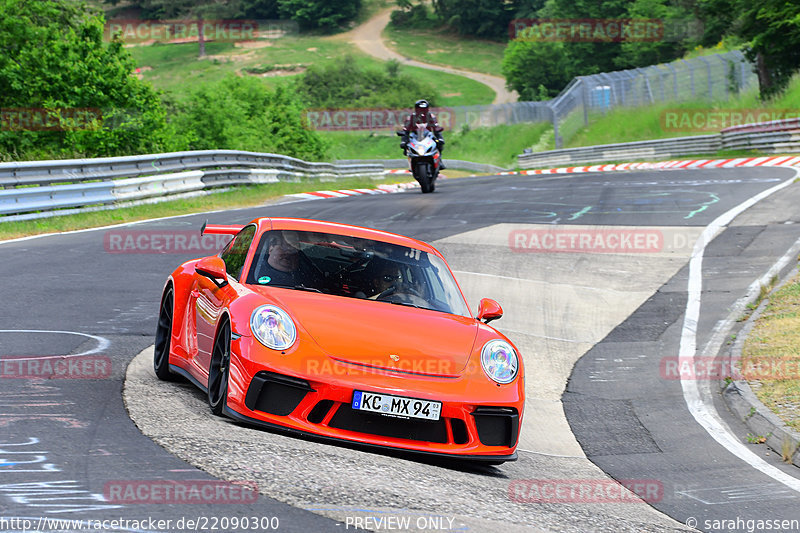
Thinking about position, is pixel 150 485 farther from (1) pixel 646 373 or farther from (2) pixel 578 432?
(1) pixel 646 373

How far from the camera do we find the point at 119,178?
21.9 m

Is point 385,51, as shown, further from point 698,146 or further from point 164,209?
point 164,209

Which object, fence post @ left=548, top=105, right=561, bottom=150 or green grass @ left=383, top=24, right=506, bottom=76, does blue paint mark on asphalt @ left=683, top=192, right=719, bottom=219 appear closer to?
fence post @ left=548, top=105, right=561, bottom=150

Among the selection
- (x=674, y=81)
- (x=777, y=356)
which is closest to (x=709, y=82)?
(x=674, y=81)

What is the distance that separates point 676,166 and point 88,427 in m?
30.9

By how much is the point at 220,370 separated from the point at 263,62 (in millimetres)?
116967

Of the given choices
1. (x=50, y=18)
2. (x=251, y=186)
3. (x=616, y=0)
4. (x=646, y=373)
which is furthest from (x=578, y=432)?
(x=616, y=0)

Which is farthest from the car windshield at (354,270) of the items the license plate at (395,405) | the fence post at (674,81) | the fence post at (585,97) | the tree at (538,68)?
the tree at (538,68)

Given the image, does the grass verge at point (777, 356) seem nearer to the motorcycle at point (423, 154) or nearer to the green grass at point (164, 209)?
the green grass at point (164, 209)

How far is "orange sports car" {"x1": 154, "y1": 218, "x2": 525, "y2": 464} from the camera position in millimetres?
5754

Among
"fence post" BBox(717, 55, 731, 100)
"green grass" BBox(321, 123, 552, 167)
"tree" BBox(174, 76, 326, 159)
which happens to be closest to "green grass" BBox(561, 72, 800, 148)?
"fence post" BBox(717, 55, 731, 100)

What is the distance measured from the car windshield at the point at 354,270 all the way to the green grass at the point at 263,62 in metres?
93.6

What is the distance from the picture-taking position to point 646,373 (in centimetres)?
1000

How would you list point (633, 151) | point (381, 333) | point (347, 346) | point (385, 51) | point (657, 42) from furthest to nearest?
point (385, 51) < point (657, 42) < point (633, 151) < point (381, 333) < point (347, 346)
